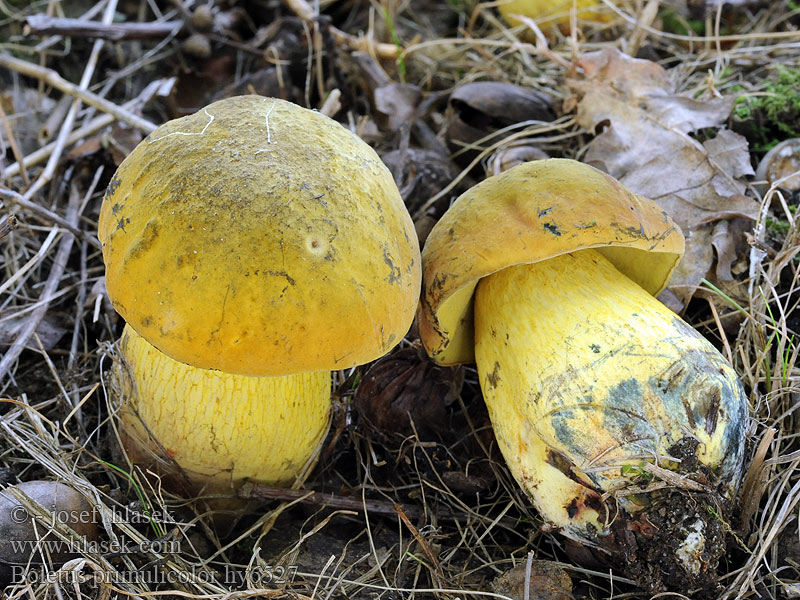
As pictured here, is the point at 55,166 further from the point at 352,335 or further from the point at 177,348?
the point at 352,335

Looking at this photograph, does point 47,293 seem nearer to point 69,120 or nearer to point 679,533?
point 69,120

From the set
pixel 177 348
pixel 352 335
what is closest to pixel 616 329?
pixel 352 335

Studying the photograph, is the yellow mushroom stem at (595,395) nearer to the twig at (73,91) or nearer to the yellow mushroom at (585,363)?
the yellow mushroom at (585,363)

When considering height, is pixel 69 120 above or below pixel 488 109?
above

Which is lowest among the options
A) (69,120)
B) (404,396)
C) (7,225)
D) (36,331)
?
(404,396)

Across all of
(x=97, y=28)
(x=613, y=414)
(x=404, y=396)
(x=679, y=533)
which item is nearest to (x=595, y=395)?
(x=613, y=414)

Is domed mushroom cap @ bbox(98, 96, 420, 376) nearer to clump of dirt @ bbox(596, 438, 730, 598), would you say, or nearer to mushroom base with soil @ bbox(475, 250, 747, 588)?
mushroom base with soil @ bbox(475, 250, 747, 588)

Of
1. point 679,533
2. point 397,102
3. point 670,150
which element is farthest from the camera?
point 397,102
